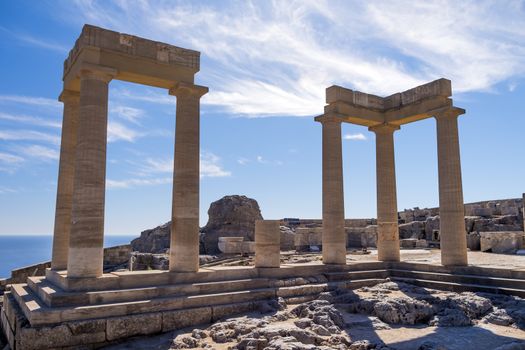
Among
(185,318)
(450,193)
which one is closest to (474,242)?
(450,193)

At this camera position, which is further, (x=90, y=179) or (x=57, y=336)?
(x=90, y=179)

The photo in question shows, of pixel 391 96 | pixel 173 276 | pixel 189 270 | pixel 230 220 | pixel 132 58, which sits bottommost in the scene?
pixel 173 276

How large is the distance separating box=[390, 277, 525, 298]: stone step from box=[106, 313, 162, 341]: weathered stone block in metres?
11.2

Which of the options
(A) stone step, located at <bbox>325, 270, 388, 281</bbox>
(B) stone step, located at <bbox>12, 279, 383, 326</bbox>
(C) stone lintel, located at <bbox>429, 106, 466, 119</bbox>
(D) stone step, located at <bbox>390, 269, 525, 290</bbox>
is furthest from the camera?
(C) stone lintel, located at <bbox>429, 106, 466, 119</bbox>

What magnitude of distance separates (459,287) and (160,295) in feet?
37.0

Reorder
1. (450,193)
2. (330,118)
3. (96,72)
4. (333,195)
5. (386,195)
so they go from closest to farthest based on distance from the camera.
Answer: (96,72) < (450,193) < (333,195) < (330,118) < (386,195)

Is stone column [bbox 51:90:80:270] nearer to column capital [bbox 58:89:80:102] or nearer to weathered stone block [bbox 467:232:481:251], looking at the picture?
column capital [bbox 58:89:80:102]

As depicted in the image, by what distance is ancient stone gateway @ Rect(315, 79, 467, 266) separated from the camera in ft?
59.4

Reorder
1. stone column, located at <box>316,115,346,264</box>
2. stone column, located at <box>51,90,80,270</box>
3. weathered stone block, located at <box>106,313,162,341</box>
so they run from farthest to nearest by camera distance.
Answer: stone column, located at <box>316,115,346,264</box> < stone column, located at <box>51,90,80,270</box> < weathered stone block, located at <box>106,313,162,341</box>

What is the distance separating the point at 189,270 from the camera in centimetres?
1478

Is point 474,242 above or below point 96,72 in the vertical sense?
below

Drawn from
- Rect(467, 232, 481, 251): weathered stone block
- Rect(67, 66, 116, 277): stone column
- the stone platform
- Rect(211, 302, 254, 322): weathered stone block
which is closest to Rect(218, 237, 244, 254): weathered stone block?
the stone platform

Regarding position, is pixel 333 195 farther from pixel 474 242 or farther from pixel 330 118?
pixel 474 242

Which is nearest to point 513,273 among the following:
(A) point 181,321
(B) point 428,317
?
(B) point 428,317
